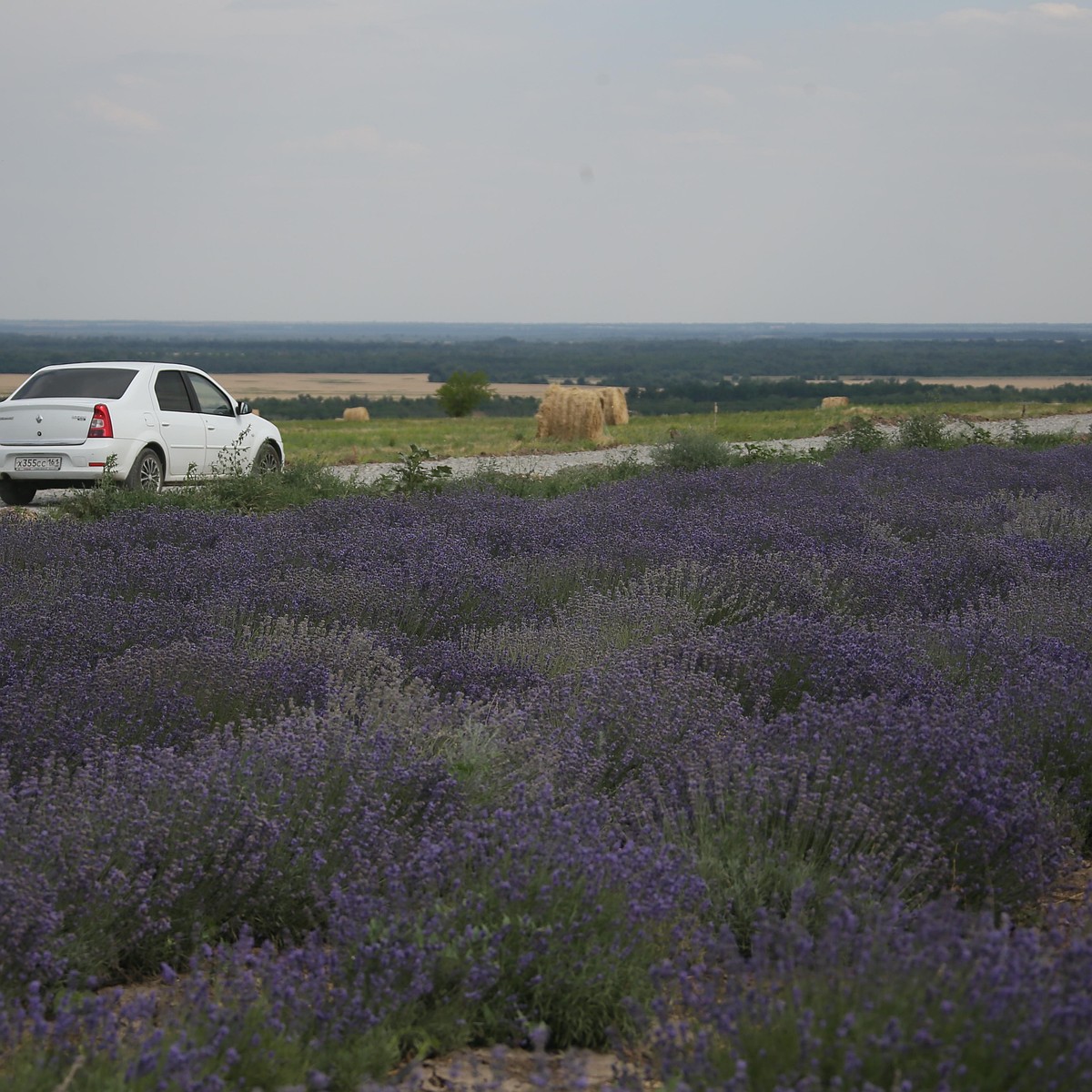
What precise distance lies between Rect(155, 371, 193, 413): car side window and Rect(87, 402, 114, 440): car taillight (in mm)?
808

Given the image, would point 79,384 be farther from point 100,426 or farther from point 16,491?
point 16,491

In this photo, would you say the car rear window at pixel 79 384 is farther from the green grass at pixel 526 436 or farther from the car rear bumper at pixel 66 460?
the green grass at pixel 526 436

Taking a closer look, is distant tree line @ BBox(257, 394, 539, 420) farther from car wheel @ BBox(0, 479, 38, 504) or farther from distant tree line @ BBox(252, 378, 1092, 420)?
car wheel @ BBox(0, 479, 38, 504)

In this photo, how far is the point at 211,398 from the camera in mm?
14141

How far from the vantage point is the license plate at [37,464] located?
40.2ft

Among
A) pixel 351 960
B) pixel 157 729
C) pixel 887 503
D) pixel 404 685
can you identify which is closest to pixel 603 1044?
pixel 351 960

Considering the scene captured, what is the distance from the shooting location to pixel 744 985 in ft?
7.88

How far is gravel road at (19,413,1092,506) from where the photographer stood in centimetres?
1494

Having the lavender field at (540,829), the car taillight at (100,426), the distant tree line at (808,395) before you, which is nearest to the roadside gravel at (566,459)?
the car taillight at (100,426)

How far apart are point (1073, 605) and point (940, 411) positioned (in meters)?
26.6

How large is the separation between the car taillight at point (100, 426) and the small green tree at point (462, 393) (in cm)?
3502

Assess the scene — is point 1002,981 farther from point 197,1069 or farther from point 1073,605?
point 1073,605

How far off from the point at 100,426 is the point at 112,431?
12 centimetres

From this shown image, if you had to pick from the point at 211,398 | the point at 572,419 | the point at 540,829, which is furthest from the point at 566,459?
the point at 540,829
